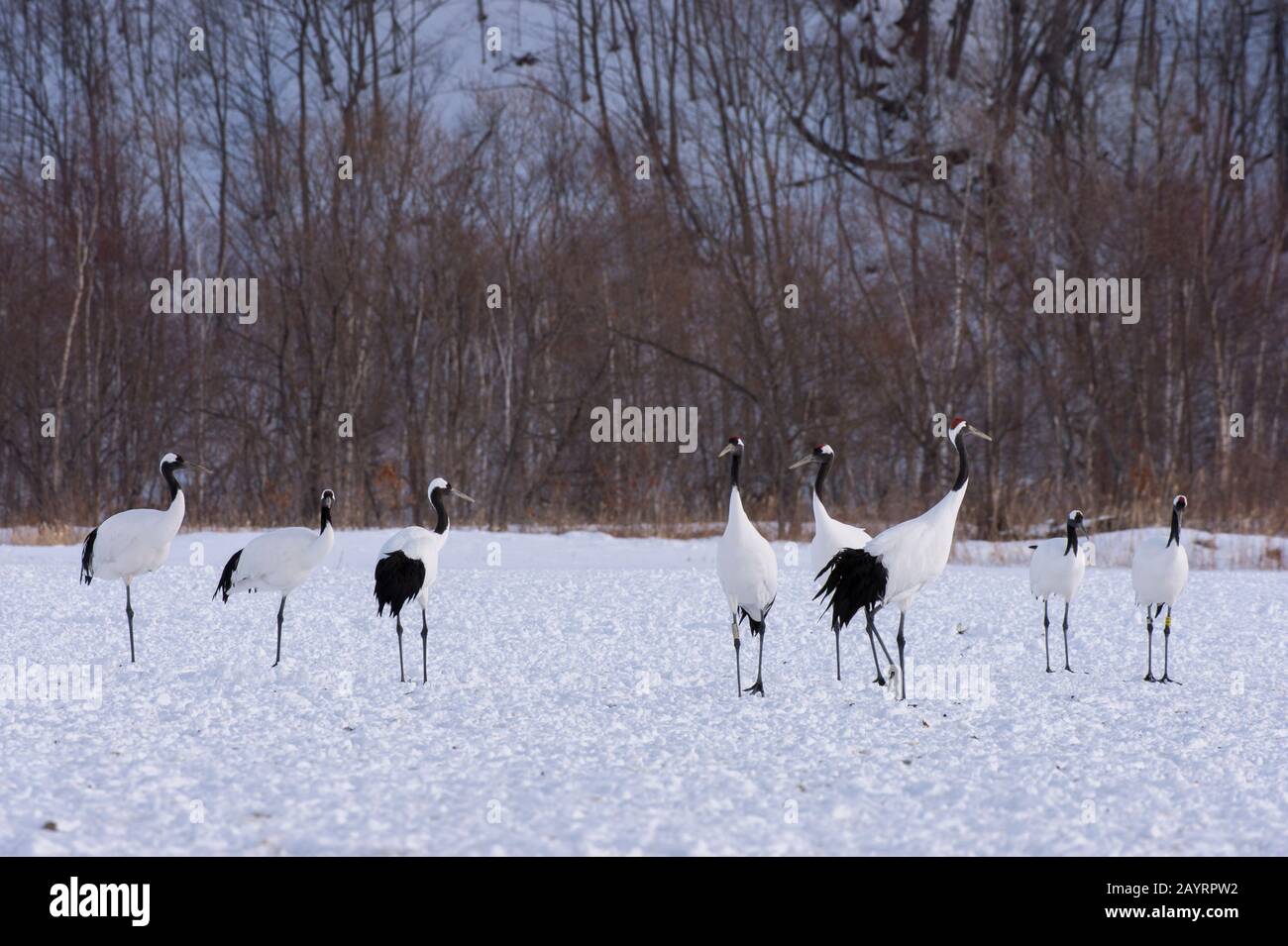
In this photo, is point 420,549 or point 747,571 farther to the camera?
point 420,549

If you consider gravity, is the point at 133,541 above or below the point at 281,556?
above

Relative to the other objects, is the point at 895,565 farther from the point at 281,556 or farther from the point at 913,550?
the point at 281,556

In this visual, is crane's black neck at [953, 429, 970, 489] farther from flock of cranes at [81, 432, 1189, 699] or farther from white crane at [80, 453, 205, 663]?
white crane at [80, 453, 205, 663]

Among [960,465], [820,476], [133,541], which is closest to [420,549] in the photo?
[133,541]

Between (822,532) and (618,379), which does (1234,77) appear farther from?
(822,532)

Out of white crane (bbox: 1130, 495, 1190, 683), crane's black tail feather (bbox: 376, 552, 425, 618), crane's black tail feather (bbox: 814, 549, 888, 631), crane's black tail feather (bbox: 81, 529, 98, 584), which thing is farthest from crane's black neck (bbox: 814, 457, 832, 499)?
crane's black tail feather (bbox: 81, 529, 98, 584)

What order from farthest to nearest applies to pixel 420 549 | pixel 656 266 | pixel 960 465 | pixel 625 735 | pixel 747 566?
pixel 656 266, pixel 420 549, pixel 960 465, pixel 747 566, pixel 625 735

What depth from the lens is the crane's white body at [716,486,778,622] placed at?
6.96m

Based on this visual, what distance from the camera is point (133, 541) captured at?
8695 mm

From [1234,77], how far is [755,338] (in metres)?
12.4

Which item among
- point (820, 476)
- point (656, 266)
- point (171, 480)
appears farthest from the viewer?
point (656, 266)

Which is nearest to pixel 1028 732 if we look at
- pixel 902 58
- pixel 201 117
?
pixel 902 58

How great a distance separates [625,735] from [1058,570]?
11.4ft

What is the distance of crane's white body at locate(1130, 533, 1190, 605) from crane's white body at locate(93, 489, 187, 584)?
621 cm
